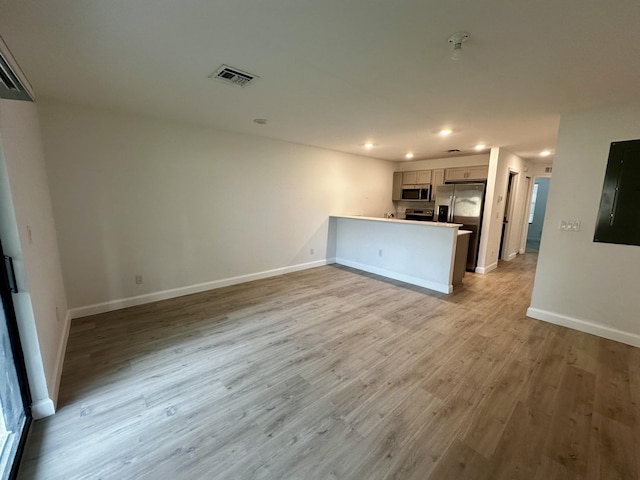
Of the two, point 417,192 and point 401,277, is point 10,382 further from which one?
point 417,192

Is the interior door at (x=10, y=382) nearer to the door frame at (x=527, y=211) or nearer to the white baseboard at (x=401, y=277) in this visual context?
the white baseboard at (x=401, y=277)

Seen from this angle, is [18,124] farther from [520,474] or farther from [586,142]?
[586,142]

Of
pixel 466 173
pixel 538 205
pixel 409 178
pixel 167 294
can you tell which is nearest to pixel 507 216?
pixel 466 173

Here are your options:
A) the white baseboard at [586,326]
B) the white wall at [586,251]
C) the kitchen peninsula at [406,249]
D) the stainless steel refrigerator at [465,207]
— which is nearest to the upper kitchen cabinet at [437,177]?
the stainless steel refrigerator at [465,207]

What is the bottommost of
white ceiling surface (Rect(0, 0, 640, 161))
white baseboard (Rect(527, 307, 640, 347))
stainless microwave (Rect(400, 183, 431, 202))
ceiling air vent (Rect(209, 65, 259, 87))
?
white baseboard (Rect(527, 307, 640, 347))

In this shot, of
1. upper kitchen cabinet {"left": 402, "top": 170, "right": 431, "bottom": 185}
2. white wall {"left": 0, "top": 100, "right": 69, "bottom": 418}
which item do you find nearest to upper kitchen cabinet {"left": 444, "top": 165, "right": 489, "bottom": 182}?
upper kitchen cabinet {"left": 402, "top": 170, "right": 431, "bottom": 185}

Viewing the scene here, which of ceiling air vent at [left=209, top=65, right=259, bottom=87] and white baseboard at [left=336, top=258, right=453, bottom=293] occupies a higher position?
ceiling air vent at [left=209, top=65, right=259, bottom=87]

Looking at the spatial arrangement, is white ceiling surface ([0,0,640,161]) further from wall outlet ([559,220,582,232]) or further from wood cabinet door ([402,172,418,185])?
wood cabinet door ([402,172,418,185])

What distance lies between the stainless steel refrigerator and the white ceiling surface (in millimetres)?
2089

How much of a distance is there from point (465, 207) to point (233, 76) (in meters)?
4.87

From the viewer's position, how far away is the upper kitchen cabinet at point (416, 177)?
6.20 meters

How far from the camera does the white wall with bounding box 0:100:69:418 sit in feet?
4.98

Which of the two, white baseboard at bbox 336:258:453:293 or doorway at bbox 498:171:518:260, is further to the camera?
doorway at bbox 498:171:518:260

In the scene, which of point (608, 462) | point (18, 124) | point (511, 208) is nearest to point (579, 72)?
point (608, 462)
